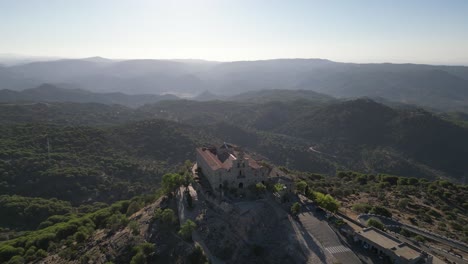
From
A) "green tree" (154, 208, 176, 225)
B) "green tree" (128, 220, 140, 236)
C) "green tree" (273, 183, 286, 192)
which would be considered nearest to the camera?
"green tree" (154, 208, 176, 225)

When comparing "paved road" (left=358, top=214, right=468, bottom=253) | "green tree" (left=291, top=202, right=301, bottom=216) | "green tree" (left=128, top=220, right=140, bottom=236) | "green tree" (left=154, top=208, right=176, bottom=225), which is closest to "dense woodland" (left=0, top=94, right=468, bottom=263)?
"paved road" (left=358, top=214, right=468, bottom=253)

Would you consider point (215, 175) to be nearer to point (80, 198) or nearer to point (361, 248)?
point (361, 248)

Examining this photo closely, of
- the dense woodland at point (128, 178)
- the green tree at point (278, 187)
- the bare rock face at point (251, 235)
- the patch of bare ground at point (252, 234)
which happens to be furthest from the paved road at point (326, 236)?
the green tree at point (278, 187)

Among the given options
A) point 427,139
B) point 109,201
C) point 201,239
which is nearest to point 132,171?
point 109,201

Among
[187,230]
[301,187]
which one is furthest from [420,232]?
[187,230]

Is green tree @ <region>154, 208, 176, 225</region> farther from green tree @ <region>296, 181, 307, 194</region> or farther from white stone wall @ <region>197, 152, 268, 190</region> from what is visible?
green tree @ <region>296, 181, 307, 194</region>

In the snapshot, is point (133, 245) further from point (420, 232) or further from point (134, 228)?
point (420, 232)

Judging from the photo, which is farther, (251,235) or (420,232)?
(420,232)
